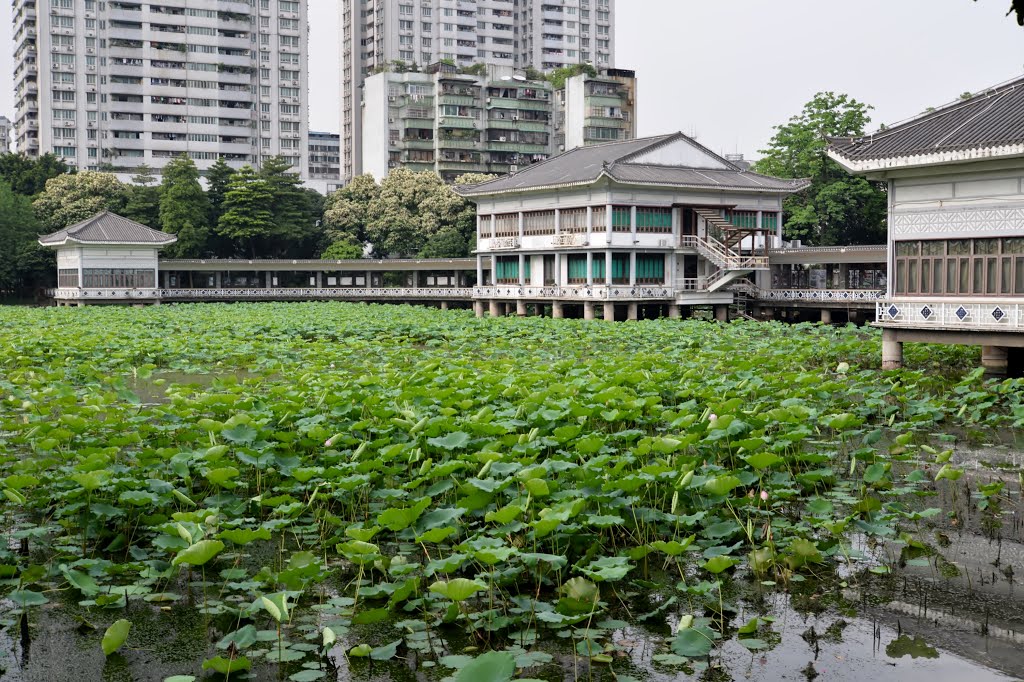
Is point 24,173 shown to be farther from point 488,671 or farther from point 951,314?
point 488,671

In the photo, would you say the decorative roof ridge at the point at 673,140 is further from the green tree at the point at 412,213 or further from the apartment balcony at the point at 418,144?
the apartment balcony at the point at 418,144

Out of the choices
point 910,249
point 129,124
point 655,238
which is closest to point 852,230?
point 655,238

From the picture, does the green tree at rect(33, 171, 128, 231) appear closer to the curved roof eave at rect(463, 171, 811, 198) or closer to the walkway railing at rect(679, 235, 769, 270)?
the curved roof eave at rect(463, 171, 811, 198)

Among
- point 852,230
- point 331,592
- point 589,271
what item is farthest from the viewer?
point 852,230

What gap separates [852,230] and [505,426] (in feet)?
121

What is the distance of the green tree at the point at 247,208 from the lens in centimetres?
5088

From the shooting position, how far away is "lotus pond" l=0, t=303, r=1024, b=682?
5.56m

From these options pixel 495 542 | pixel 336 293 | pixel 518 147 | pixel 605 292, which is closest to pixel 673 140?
pixel 605 292

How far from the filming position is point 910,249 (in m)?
17.9

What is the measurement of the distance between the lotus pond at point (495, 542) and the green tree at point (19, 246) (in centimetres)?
4066

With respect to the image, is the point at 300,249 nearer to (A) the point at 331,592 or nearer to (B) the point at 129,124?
(B) the point at 129,124

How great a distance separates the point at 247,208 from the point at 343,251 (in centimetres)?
532

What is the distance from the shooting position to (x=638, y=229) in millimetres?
36844

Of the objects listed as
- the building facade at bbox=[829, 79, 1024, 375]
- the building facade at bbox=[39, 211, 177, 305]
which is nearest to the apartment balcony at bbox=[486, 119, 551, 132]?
the building facade at bbox=[39, 211, 177, 305]
